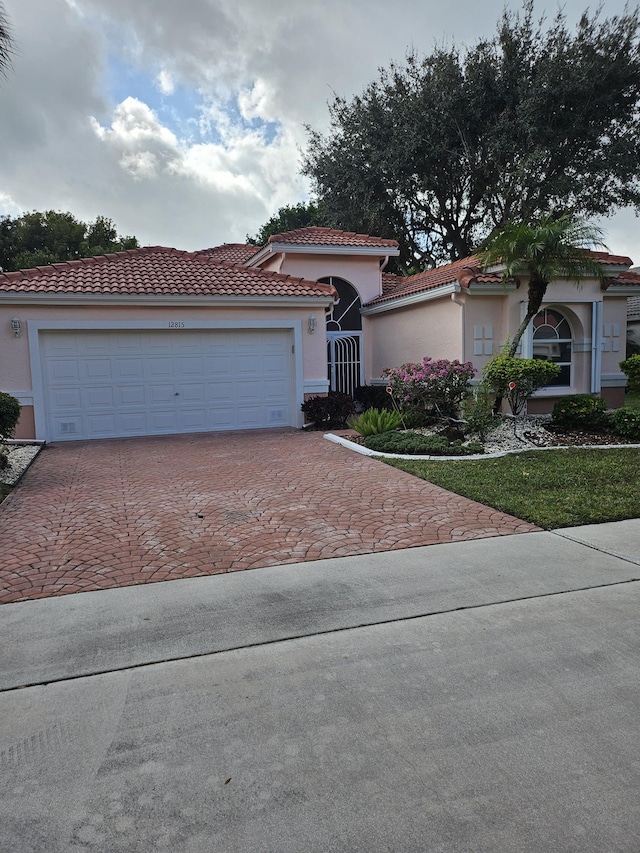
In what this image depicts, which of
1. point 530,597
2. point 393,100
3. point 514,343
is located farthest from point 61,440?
point 393,100

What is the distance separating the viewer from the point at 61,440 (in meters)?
12.9

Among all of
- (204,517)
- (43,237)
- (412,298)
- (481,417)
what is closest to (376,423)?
(481,417)

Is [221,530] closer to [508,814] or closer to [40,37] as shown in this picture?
[508,814]

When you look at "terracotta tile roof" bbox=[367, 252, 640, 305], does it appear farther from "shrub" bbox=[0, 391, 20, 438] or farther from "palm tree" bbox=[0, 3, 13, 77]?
"shrub" bbox=[0, 391, 20, 438]

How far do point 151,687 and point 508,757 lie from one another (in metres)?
1.88

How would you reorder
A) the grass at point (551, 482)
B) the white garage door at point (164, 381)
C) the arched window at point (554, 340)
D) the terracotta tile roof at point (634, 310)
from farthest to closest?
1. the terracotta tile roof at point (634, 310)
2. the arched window at point (554, 340)
3. the white garage door at point (164, 381)
4. the grass at point (551, 482)

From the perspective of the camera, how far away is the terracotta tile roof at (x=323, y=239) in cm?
1705

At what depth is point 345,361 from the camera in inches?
715

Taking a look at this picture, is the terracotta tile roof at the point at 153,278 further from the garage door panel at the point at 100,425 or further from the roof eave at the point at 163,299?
the garage door panel at the point at 100,425

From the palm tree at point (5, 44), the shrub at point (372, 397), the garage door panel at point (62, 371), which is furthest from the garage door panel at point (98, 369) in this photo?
the shrub at point (372, 397)

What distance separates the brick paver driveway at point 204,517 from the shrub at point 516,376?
417cm

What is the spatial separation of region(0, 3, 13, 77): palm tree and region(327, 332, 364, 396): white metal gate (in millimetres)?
11357

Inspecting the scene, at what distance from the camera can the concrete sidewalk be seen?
223 centimetres

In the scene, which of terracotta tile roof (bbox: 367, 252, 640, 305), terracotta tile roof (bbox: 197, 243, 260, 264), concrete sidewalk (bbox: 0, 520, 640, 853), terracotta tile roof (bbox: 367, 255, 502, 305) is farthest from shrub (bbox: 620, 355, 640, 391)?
terracotta tile roof (bbox: 197, 243, 260, 264)
